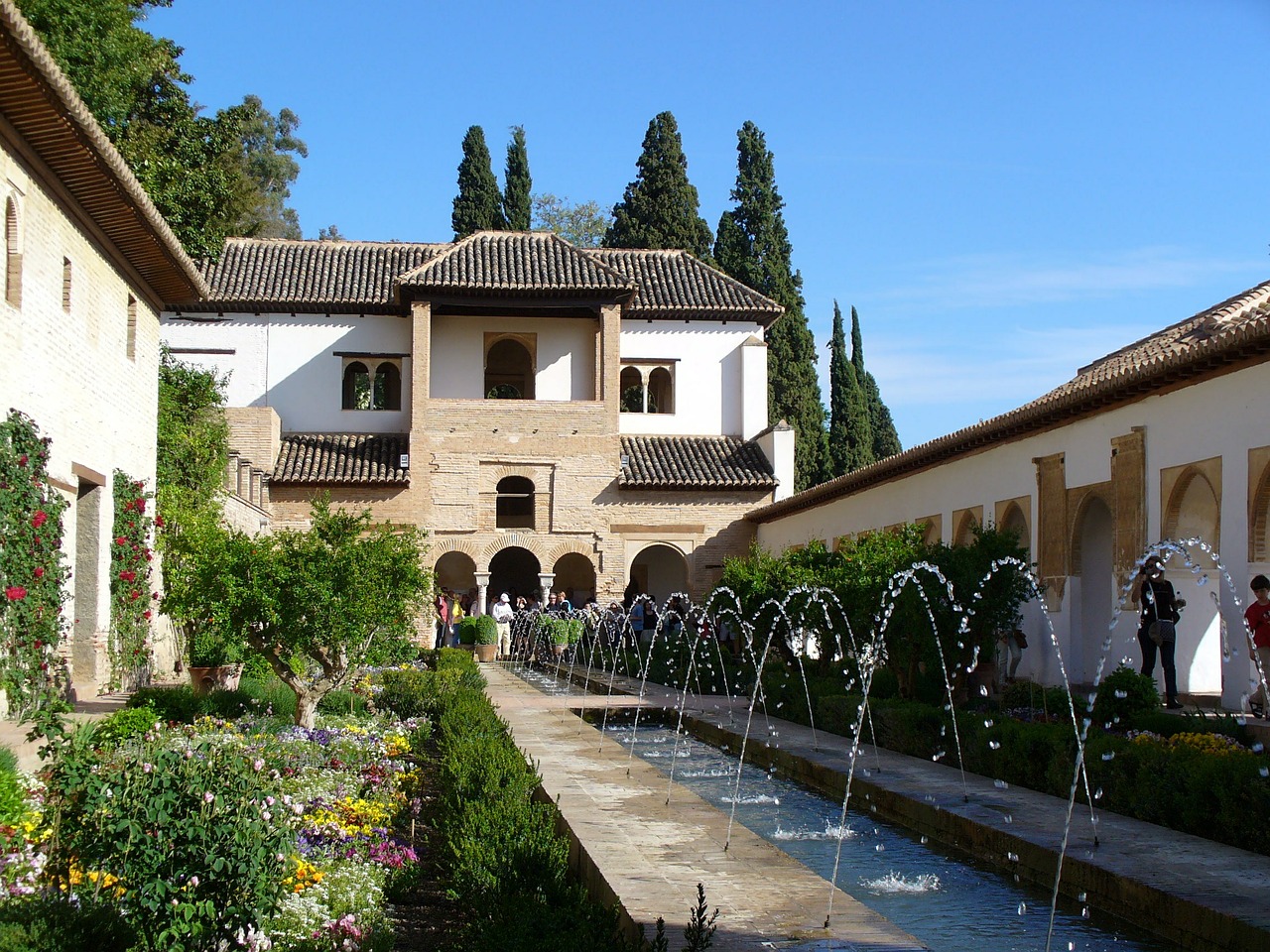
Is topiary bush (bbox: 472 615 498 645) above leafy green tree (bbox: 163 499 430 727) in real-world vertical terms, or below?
below

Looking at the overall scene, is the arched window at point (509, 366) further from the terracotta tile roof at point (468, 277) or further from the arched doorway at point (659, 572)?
the arched doorway at point (659, 572)

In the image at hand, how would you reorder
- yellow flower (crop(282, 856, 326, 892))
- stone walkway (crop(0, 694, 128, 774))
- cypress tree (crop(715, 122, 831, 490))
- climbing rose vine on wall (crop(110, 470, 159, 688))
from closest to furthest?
yellow flower (crop(282, 856, 326, 892)), stone walkway (crop(0, 694, 128, 774)), climbing rose vine on wall (crop(110, 470, 159, 688)), cypress tree (crop(715, 122, 831, 490))

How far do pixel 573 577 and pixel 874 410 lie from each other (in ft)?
52.3

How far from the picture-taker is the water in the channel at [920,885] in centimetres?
582

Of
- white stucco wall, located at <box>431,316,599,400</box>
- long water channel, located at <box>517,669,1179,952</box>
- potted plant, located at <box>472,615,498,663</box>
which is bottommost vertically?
potted plant, located at <box>472,615,498,663</box>

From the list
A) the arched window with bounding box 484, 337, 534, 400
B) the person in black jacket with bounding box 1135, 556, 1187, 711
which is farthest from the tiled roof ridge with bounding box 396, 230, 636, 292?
the person in black jacket with bounding box 1135, 556, 1187, 711

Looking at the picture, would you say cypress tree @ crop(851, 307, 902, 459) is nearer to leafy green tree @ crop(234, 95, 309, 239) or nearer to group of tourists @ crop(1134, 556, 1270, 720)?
leafy green tree @ crop(234, 95, 309, 239)

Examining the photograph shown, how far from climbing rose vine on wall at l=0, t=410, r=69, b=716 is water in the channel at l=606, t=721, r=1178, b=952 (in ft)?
18.4

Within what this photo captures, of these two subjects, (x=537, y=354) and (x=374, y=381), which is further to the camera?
(x=374, y=381)

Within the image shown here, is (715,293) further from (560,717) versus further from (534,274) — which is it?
(560,717)

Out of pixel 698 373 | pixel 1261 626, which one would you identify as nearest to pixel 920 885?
pixel 1261 626

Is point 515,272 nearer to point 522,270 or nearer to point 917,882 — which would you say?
point 522,270

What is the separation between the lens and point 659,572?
110 feet

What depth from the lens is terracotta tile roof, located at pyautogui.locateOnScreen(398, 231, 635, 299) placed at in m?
29.2
